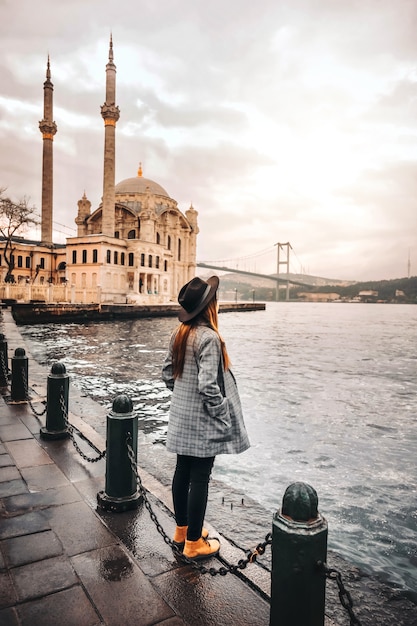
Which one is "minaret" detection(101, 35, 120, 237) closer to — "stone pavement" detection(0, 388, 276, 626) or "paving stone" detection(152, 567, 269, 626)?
"stone pavement" detection(0, 388, 276, 626)

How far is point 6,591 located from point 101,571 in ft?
1.77

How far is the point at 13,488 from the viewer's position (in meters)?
3.73

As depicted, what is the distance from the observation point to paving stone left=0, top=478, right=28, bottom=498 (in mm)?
3633

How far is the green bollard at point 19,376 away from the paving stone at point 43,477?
2.57m

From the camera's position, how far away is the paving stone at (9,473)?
3920 mm

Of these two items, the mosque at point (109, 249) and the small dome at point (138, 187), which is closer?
the mosque at point (109, 249)

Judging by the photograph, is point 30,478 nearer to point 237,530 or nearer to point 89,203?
point 237,530

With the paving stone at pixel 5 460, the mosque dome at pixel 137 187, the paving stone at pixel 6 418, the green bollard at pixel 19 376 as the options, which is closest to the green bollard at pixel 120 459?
the paving stone at pixel 5 460

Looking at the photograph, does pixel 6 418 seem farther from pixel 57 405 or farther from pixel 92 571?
pixel 92 571

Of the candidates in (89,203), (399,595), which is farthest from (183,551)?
(89,203)

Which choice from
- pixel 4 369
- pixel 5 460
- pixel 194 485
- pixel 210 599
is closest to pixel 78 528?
pixel 194 485

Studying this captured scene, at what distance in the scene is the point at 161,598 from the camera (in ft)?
7.95

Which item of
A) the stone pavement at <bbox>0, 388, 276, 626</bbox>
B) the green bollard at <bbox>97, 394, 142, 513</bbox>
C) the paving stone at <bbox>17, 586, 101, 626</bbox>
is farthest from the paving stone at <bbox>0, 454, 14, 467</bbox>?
the paving stone at <bbox>17, 586, 101, 626</bbox>

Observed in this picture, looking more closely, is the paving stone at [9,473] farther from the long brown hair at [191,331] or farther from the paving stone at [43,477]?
the long brown hair at [191,331]
